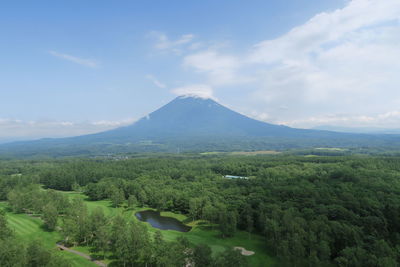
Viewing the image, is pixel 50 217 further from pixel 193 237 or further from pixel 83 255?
pixel 193 237

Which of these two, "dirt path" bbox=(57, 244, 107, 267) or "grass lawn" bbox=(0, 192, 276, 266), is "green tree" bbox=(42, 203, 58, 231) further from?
"dirt path" bbox=(57, 244, 107, 267)

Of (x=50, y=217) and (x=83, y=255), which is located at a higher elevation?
(x=50, y=217)

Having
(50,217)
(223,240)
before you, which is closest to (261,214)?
(223,240)

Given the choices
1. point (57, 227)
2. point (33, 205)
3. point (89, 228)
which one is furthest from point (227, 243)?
point (33, 205)

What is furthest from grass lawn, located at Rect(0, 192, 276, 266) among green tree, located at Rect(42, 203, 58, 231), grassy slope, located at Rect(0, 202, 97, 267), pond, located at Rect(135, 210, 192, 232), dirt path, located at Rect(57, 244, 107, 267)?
pond, located at Rect(135, 210, 192, 232)

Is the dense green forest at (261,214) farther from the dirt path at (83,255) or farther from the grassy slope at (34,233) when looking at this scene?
the grassy slope at (34,233)

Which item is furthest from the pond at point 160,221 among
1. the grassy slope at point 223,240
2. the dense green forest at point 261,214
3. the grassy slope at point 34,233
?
the grassy slope at point 34,233

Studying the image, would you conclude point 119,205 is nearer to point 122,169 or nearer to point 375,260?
point 122,169
